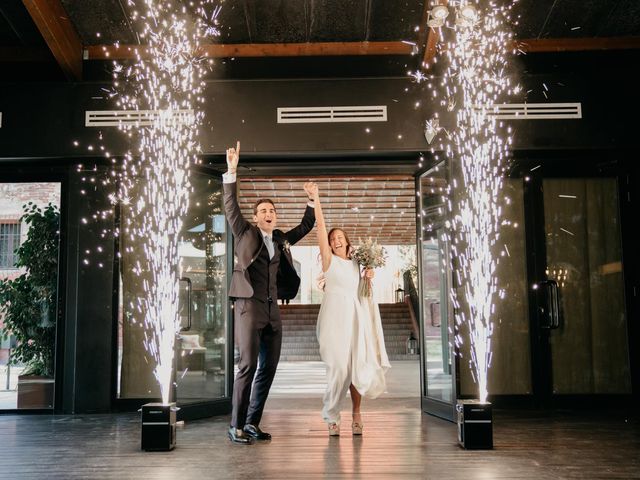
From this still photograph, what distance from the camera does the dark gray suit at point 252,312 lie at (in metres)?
3.73

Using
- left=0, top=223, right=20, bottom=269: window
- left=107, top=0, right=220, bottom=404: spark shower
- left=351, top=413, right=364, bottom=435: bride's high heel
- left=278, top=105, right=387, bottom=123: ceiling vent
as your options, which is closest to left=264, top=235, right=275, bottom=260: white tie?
left=351, top=413, right=364, bottom=435: bride's high heel

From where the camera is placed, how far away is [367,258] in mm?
4160

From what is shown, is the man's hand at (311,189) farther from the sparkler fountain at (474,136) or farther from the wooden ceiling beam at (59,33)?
the wooden ceiling beam at (59,33)

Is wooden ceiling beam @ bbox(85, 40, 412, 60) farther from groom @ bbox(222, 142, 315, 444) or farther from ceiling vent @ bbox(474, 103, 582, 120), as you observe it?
groom @ bbox(222, 142, 315, 444)

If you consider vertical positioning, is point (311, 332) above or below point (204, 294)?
below

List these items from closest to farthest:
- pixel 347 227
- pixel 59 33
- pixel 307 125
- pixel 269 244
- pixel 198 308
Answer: pixel 269 244
pixel 59 33
pixel 198 308
pixel 307 125
pixel 347 227

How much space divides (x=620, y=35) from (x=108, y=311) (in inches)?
204

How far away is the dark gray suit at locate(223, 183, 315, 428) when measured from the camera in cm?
373

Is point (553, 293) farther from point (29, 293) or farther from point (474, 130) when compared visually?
point (29, 293)

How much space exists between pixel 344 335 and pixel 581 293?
270cm

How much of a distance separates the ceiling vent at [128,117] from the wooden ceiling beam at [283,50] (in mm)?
537

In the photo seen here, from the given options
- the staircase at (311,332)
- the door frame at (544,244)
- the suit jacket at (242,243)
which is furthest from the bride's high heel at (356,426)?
the staircase at (311,332)

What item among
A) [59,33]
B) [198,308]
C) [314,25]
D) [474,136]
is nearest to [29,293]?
[198,308]

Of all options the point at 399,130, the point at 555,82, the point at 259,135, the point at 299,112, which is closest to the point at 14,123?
the point at 259,135
